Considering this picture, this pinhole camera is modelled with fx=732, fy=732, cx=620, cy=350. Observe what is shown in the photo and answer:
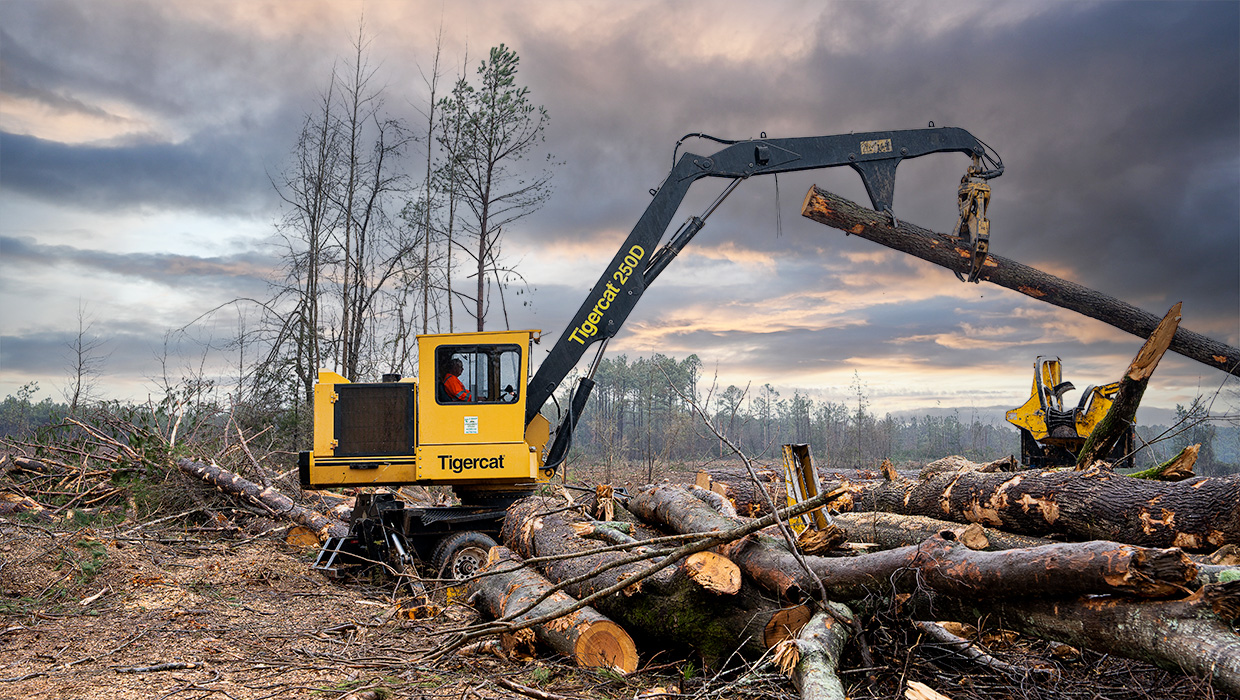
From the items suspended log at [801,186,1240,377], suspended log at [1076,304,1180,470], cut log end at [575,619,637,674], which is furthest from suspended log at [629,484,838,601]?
suspended log at [1076,304,1180,470]

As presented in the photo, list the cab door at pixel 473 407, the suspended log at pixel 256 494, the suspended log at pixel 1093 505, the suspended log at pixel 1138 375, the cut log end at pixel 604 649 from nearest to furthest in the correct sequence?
the cut log end at pixel 604 649 → the suspended log at pixel 1093 505 → the suspended log at pixel 1138 375 → the cab door at pixel 473 407 → the suspended log at pixel 256 494

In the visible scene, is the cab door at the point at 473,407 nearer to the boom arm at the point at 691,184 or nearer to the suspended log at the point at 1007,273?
the boom arm at the point at 691,184

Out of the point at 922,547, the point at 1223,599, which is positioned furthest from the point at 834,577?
the point at 1223,599

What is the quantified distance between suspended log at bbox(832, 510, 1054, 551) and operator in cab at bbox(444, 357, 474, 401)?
4.35 meters

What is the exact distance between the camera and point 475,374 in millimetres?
Answer: 8539

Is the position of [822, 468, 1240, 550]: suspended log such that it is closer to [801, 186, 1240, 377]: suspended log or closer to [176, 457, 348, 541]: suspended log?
[801, 186, 1240, 377]: suspended log

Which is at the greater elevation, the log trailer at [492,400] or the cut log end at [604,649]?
the log trailer at [492,400]

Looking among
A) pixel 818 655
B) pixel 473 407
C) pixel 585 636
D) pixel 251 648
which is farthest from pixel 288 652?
pixel 818 655

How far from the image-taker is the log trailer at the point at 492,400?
8438mm

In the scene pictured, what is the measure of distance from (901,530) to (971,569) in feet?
12.1

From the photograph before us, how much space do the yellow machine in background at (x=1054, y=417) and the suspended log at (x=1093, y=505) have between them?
6052 millimetres

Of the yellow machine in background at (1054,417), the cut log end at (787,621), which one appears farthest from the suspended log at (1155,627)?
the yellow machine in background at (1054,417)

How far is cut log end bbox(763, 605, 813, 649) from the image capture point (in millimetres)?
4227

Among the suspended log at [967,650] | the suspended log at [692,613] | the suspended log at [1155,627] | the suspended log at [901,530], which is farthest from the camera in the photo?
the suspended log at [901,530]
